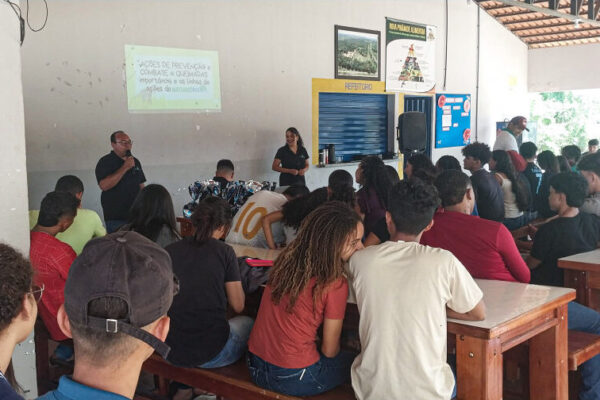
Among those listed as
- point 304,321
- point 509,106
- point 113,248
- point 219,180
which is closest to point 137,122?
point 219,180

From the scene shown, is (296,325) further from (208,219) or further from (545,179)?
(545,179)

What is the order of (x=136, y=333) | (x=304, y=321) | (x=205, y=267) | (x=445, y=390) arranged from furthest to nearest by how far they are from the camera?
1. (x=205, y=267)
2. (x=304, y=321)
3. (x=445, y=390)
4. (x=136, y=333)

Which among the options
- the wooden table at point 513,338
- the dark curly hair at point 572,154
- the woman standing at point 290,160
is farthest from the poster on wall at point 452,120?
the wooden table at point 513,338

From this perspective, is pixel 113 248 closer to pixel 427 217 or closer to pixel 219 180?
pixel 427 217

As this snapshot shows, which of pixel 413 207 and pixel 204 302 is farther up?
pixel 413 207

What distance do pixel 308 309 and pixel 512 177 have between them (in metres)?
3.98

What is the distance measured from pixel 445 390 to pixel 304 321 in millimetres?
566

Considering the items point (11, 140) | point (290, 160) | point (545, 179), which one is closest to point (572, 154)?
point (545, 179)

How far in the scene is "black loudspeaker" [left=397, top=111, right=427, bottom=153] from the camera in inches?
368

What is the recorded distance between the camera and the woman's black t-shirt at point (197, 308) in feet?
9.23

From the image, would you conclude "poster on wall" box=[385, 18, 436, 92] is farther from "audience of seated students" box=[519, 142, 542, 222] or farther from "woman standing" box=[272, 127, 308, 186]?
"audience of seated students" box=[519, 142, 542, 222]

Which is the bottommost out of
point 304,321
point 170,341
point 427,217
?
point 170,341

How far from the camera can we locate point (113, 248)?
3.96 feet

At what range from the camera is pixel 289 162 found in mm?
7762
